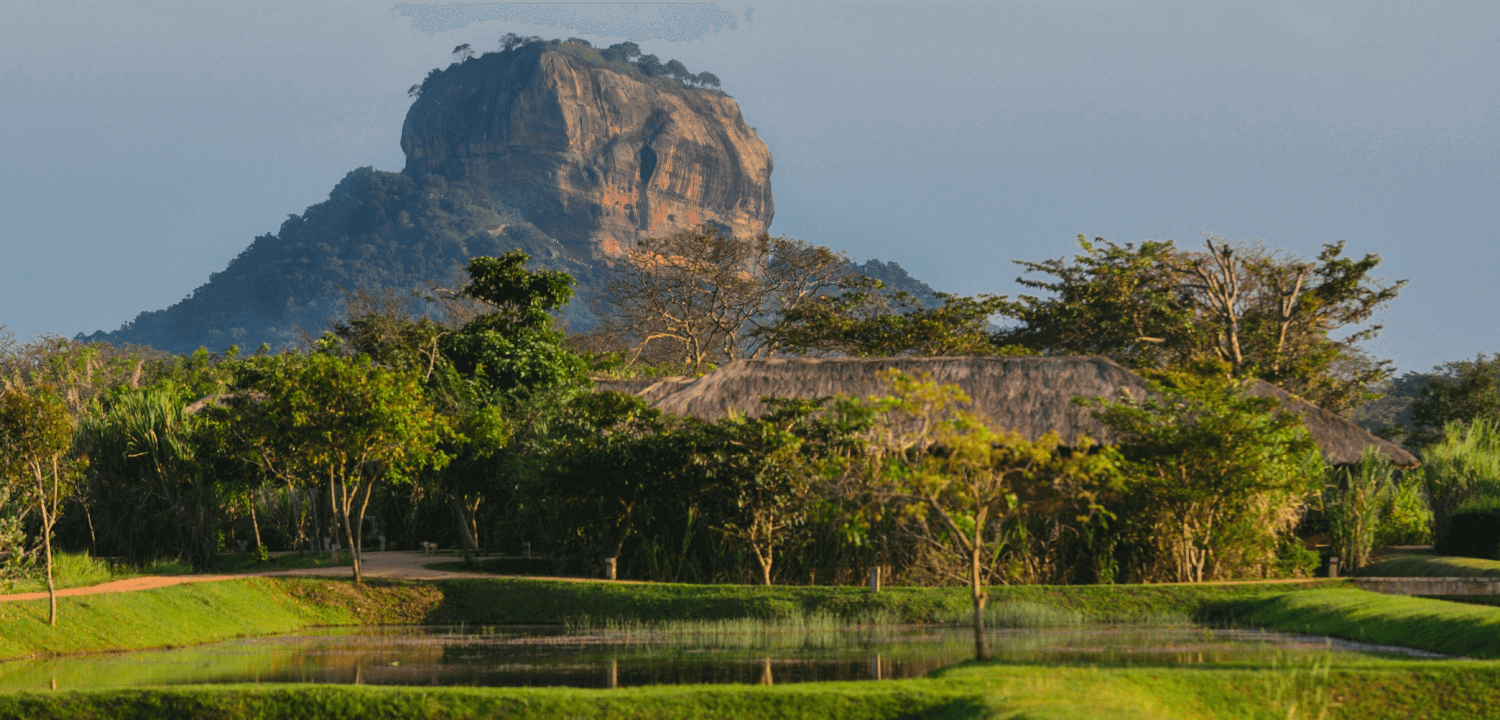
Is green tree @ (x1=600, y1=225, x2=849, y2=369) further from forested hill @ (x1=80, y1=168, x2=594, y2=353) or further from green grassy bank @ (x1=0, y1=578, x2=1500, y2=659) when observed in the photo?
forested hill @ (x1=80, y1=168, x2=594, y2=353)

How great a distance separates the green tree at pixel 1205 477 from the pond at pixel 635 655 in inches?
106

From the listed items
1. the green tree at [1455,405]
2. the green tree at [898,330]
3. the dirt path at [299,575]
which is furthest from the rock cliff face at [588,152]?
the dirt path at [299,575]

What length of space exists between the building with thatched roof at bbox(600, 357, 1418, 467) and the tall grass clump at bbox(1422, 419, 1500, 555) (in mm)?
2007

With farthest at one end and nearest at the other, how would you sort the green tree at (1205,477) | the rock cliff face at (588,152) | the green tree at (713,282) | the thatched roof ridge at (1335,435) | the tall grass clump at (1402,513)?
the rock cliff face at (588,152) → the green tree at (713,282) → the tall grass clump at (1402,513) → the thatched roof ridge at (1335,435) → the green tree at (1205,477)

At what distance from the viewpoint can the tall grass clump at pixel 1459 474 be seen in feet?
67.2

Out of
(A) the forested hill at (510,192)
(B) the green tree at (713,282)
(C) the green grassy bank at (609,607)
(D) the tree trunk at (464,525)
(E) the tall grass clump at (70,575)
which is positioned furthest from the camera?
(A) the forested hill at (510,192)

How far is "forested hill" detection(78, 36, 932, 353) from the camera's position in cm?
12800

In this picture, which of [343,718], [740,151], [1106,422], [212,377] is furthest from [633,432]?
[740,151]

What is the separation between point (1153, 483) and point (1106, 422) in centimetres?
117

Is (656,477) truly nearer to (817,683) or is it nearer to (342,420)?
(342,420)

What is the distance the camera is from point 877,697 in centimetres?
778

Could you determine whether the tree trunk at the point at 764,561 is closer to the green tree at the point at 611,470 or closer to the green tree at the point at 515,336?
the green tree at the point at 611,470

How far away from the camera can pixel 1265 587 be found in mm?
14156

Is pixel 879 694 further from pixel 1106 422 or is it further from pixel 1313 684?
pixel 1106 422
